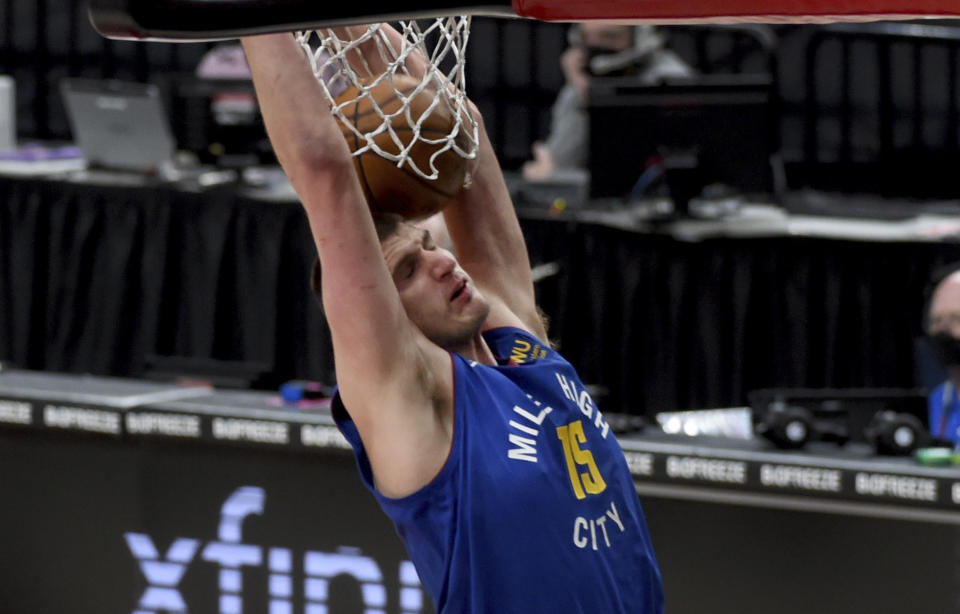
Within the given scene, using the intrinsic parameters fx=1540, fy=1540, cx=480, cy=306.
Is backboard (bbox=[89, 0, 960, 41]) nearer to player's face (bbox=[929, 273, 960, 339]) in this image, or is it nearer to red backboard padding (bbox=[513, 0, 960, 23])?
red backboard padding (bbox=[513, 0, 960, 23])

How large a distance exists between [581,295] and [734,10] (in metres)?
5.29

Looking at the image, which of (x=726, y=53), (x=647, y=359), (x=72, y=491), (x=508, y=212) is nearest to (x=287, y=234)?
(x=647, y=359)

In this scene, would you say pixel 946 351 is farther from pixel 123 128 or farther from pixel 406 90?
pixel 123 128

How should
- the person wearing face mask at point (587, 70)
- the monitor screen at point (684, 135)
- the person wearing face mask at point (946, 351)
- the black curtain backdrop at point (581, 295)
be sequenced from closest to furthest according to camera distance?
the person wearing face mask at point (946, 351) → the black curtain backdrop at point (581, 295) → the monitor screen at point (684, 135) → the person wearing face mask at point (587, 70)

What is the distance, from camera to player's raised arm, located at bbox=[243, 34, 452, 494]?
228cm

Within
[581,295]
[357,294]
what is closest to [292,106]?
[357,294]

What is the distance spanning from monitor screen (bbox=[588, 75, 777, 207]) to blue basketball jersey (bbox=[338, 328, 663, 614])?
4604 millimetres

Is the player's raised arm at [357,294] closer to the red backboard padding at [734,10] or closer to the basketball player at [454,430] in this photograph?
the basketball player at [454,430]

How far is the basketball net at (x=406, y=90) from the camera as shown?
262 centimetres

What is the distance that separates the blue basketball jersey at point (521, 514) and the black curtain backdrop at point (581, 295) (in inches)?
157

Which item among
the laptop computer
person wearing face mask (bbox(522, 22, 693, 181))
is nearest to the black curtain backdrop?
the laptop computer

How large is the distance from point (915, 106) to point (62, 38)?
242 inches

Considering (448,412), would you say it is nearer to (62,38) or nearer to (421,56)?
(421,56)

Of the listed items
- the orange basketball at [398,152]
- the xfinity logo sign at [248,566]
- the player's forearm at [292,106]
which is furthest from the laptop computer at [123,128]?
the player's forearm at [292,106]
